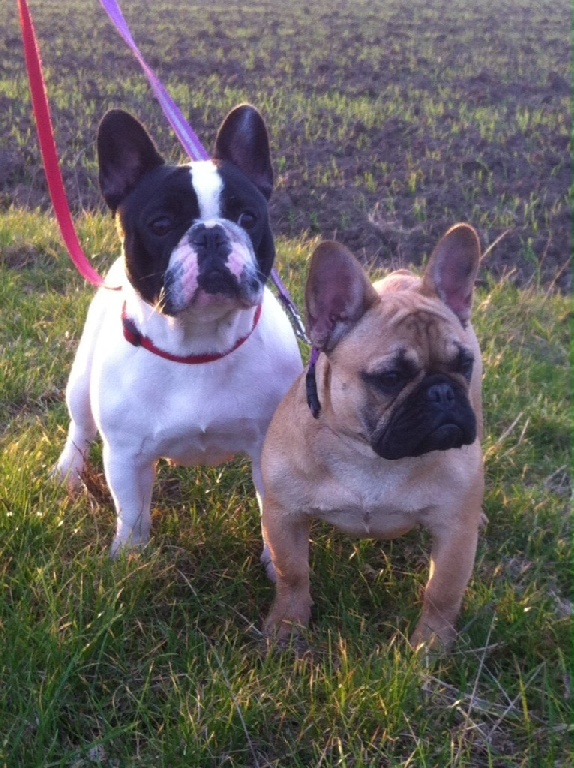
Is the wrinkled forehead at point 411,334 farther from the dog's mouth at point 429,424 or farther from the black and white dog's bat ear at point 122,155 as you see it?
the black and white dog's bat ear at point 122,155

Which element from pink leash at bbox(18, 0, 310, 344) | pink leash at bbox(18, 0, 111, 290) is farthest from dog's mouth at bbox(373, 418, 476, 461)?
pink leash at bbox(18, 0, 111, 290)

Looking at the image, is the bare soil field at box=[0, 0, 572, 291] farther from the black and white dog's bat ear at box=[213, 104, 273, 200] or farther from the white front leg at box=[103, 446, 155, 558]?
the white front leg at box=[103, 446, 155, 558]

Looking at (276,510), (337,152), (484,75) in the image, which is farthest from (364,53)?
(276,510)

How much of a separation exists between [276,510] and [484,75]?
10.5 metres

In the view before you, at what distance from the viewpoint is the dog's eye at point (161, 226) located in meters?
2.29

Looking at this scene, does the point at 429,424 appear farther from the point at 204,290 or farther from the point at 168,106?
the point at 168,106

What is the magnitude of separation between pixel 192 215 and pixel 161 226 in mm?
90

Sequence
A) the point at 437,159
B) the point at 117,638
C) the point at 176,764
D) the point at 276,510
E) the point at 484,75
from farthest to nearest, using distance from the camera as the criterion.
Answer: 1. the point at 484,75
2. the point at 437,159
3. the point at 276,510
4. the point at 117,638
5. the point at 176,764

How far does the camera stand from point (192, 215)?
2.30m

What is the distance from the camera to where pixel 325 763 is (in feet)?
5.95

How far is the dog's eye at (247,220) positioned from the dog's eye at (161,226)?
20 cm

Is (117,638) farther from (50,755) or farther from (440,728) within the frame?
(440,728)

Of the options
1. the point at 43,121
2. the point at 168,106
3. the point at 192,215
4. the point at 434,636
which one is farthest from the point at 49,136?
the point at 434,636

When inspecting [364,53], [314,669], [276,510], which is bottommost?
[364,53]
